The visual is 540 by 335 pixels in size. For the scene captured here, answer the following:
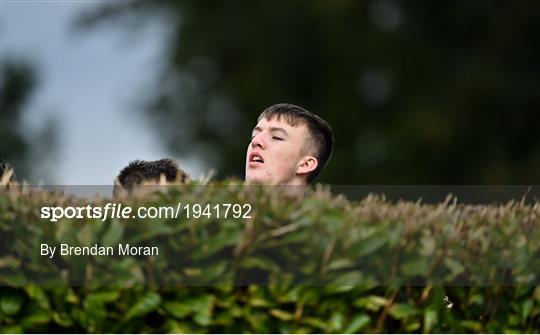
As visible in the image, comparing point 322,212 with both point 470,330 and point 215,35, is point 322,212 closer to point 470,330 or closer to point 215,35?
point 470,330

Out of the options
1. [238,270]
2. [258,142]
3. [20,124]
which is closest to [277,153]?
[258,142]

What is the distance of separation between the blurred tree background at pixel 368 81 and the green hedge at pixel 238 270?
17.4 m

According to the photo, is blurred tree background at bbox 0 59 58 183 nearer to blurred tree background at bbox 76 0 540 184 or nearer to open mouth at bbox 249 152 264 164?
blurred tree background at bbox 76 0 540 184

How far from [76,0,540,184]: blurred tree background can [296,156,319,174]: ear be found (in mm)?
15897

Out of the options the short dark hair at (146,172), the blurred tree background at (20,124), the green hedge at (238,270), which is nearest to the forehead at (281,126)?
the short dark hair at (146,172)

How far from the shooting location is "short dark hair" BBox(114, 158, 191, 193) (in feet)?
16.0

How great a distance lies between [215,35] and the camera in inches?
893

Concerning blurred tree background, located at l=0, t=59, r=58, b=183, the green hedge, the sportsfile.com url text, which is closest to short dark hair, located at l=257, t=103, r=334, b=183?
the green hedge

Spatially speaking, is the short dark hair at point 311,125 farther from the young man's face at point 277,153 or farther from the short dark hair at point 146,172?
the short dark hair at point 146,172

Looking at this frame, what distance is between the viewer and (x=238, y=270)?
3574 mm

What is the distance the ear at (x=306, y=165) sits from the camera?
5.18m

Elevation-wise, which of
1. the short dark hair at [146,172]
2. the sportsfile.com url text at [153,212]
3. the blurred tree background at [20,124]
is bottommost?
the sportsfile.com url text at [153,212]

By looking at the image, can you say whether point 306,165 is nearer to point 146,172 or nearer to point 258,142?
point 258,142

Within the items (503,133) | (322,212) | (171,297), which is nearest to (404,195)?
(322,212)
